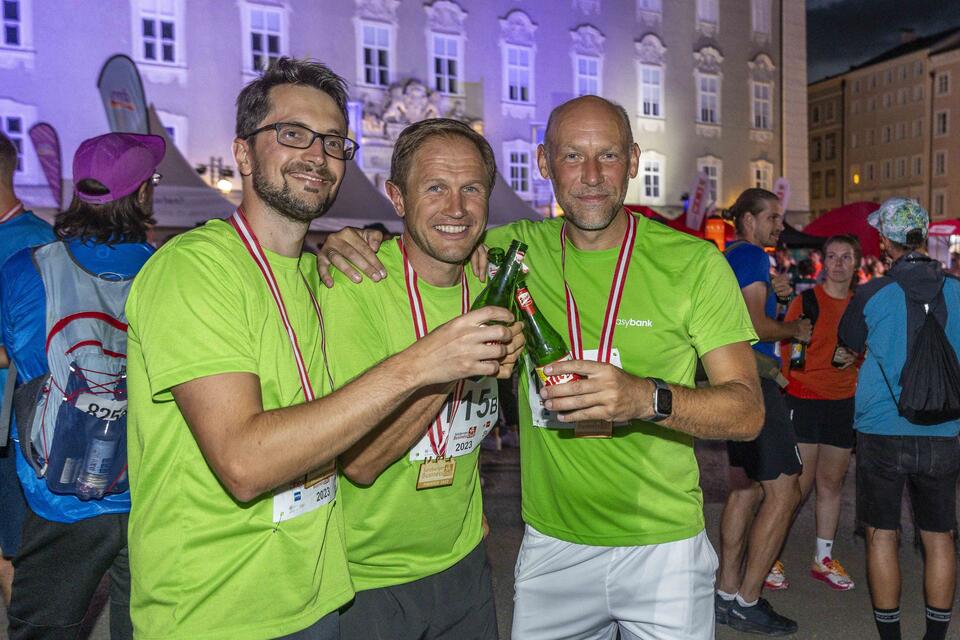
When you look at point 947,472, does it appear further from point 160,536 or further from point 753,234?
point 160,536

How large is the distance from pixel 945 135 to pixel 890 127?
6.64 metres

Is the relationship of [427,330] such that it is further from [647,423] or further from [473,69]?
[473,69]

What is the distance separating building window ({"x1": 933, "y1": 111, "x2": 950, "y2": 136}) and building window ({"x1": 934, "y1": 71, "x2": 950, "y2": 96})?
1469 mm

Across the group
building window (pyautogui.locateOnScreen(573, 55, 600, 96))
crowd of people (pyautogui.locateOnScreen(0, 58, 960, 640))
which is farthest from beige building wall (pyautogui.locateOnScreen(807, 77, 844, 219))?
crowd of people (pyautogui.locateOnScreen(0, 58, 960, 640))

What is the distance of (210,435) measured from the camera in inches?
66.2

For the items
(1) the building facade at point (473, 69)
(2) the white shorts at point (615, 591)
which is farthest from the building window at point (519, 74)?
(2) the white shorts at point (615, 591)

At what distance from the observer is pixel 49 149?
52.6 ft

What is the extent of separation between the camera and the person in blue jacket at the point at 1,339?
3.55m

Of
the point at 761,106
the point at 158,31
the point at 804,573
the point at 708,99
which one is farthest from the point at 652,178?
the point at 804,573

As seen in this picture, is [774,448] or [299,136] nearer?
[299,136]

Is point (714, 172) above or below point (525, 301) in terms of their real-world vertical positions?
above

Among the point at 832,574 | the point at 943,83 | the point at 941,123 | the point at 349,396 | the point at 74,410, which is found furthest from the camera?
the point at 941,123

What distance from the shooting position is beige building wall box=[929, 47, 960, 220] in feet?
182

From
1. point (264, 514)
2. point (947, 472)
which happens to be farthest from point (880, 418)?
point (264, 514)
